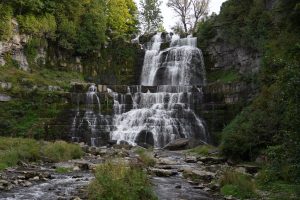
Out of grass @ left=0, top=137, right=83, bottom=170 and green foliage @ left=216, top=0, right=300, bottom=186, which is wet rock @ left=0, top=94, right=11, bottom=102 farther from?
green foliage @ left=216, top=0, right=300, bottom=186

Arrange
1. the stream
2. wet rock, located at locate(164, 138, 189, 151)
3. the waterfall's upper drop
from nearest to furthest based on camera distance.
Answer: the stream → wet rock, located at locate(164, 138, 189, 151) → the waterfall's upper drop

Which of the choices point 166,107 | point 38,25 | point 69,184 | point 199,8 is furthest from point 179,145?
point 199,8

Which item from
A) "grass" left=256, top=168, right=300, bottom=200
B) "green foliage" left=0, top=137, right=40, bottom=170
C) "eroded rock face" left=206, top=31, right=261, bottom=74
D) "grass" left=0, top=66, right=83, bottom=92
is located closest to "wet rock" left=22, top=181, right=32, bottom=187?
"green foliage" left=0, top=137, right=40, bottom=170

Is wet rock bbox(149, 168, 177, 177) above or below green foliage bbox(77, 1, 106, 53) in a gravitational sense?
below

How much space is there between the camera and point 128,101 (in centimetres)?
3981

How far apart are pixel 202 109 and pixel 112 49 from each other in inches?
734

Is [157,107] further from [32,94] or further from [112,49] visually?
[112,49]

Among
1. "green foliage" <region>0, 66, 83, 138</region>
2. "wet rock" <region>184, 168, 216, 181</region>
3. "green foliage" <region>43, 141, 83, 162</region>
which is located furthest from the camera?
"green foliage" <region>0, 66, 83, 138</region>

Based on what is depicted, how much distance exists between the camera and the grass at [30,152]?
19869mm

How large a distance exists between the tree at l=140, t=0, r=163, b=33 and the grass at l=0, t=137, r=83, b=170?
5669 cm

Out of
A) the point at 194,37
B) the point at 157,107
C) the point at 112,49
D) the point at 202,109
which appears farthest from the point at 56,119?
the point at 194,37

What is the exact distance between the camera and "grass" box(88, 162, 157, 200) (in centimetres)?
1107

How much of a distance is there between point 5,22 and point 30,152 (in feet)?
81.6

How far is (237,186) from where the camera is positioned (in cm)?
1353
